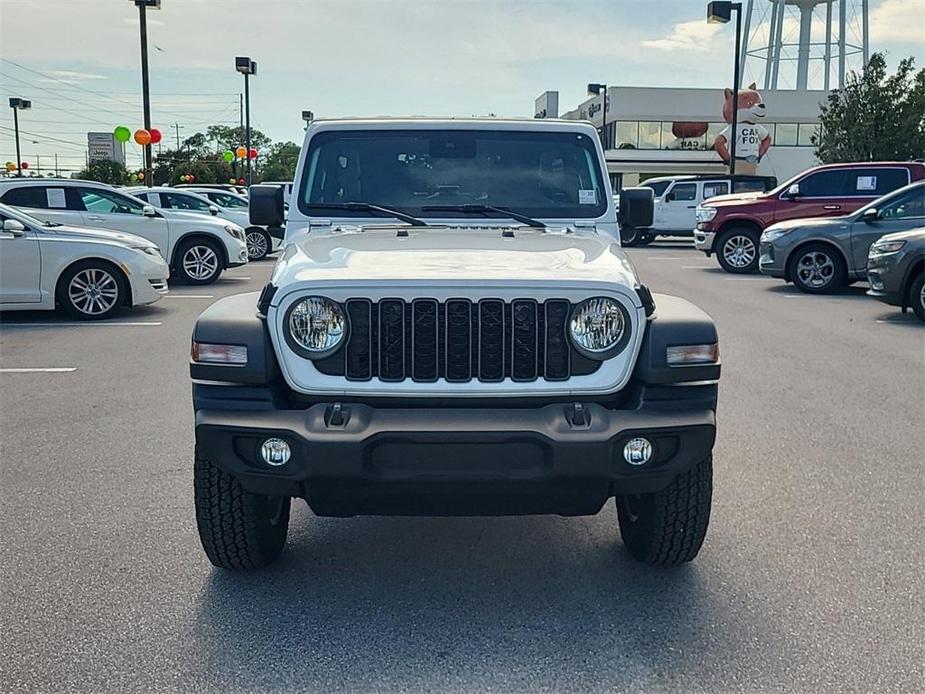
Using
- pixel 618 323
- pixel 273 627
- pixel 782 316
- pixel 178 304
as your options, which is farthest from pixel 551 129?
pixel 178 304

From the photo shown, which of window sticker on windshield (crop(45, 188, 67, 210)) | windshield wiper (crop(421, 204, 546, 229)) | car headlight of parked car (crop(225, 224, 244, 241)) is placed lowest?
car headlight of parked car (crop(225, 224, 244, 241))

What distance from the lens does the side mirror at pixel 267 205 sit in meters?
5.09

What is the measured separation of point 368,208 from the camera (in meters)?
4.76

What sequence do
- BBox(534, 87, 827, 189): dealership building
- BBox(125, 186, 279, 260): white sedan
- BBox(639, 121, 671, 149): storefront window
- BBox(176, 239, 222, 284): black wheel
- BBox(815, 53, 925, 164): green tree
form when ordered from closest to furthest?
BBox(176, 239, 222, 284): black wheel, BBox(125, 186, 279, 260): white sedan, BBox(815, 53, 925, 164): green tree, BBox(534, 87, 827, 189): dealership building, BBox(639, 121, 671, 149): storefront window

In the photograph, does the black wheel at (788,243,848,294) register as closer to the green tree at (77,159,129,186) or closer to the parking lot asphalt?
the parking lot asphalt

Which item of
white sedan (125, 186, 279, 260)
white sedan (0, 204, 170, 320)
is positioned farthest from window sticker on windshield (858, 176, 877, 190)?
white sedan (0, 204, 170, 320)

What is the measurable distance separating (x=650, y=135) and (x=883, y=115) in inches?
1127

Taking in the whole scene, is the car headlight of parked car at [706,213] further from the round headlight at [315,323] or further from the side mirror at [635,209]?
the round headlight at [315,323]

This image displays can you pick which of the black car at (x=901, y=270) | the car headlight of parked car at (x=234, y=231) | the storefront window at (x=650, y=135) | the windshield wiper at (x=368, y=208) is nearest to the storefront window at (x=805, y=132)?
the storefront window at (x=650, y=135)

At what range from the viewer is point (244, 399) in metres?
3.35

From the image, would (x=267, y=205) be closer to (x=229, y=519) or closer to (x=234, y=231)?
(x=229, y=519)

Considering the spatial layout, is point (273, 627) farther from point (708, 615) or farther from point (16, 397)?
point (16, 397)

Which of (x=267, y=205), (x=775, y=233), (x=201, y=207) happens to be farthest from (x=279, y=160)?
(x=267, y=205)

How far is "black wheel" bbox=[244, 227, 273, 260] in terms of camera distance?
65.8ft
